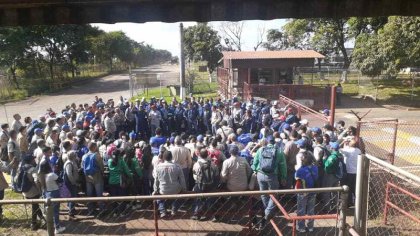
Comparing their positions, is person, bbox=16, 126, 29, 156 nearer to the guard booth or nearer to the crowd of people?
the crowd of people

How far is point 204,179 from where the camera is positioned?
7711 mm

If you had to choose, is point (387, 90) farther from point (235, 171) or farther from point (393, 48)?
point (235, 171)

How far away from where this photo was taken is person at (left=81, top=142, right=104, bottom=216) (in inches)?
314

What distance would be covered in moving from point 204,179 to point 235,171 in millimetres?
674

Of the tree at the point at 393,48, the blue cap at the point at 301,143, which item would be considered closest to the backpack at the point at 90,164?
the blue cap at the point at 301,143

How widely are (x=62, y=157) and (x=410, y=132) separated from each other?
1528 centimetres

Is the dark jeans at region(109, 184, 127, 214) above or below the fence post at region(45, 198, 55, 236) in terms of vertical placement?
below

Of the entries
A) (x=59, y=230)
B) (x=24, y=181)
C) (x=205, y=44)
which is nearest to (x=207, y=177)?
(x=59, y=230)

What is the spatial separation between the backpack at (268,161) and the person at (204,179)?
3.44 ft

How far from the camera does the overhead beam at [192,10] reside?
4.09m

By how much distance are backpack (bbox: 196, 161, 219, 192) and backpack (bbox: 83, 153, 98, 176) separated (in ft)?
7.42

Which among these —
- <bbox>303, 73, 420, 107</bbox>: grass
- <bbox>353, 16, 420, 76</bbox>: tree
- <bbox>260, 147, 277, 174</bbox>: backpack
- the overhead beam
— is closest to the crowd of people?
<bbox>260, 147, 277, 174</bbox>: backpack

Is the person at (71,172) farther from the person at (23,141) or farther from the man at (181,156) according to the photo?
the person at (23,141)

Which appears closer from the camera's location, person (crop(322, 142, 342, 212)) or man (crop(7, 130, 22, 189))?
person (crop(322, 142, 342, 212))
